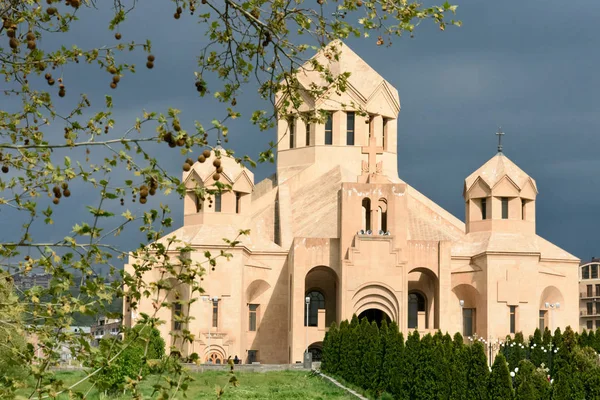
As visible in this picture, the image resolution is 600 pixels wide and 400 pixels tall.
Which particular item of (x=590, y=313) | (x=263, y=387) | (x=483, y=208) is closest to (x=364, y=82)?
(x=483, y=208)

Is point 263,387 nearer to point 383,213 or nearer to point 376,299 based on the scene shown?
point 376,299

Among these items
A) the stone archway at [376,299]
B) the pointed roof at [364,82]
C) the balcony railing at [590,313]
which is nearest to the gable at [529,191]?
the stone archway at [376,299]

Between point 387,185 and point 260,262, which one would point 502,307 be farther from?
point 260,262

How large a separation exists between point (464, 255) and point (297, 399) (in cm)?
1763

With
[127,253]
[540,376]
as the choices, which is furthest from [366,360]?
[127,253]

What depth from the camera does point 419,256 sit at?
133 ft

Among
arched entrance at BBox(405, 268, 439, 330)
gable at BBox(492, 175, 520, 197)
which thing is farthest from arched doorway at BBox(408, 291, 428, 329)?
gable at BBox(492, 175, 520, 197)

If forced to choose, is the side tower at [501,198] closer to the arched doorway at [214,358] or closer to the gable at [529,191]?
the gable at [529,191]

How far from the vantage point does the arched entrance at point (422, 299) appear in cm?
4084

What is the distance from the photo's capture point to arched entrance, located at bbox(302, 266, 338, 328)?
42.9 meters

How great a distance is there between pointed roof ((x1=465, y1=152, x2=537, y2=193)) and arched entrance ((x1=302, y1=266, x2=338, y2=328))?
620 centimetres

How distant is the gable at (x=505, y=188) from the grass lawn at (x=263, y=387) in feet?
38.2

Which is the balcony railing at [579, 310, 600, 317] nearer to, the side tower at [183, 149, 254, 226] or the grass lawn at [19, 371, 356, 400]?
the side tower at [183, 149, 254, 226]

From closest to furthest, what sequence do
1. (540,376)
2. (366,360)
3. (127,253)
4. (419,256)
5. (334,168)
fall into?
1. (127,253)
2. (540,376)
3. (366,360)
4. (419,256)
5. (334,168)
